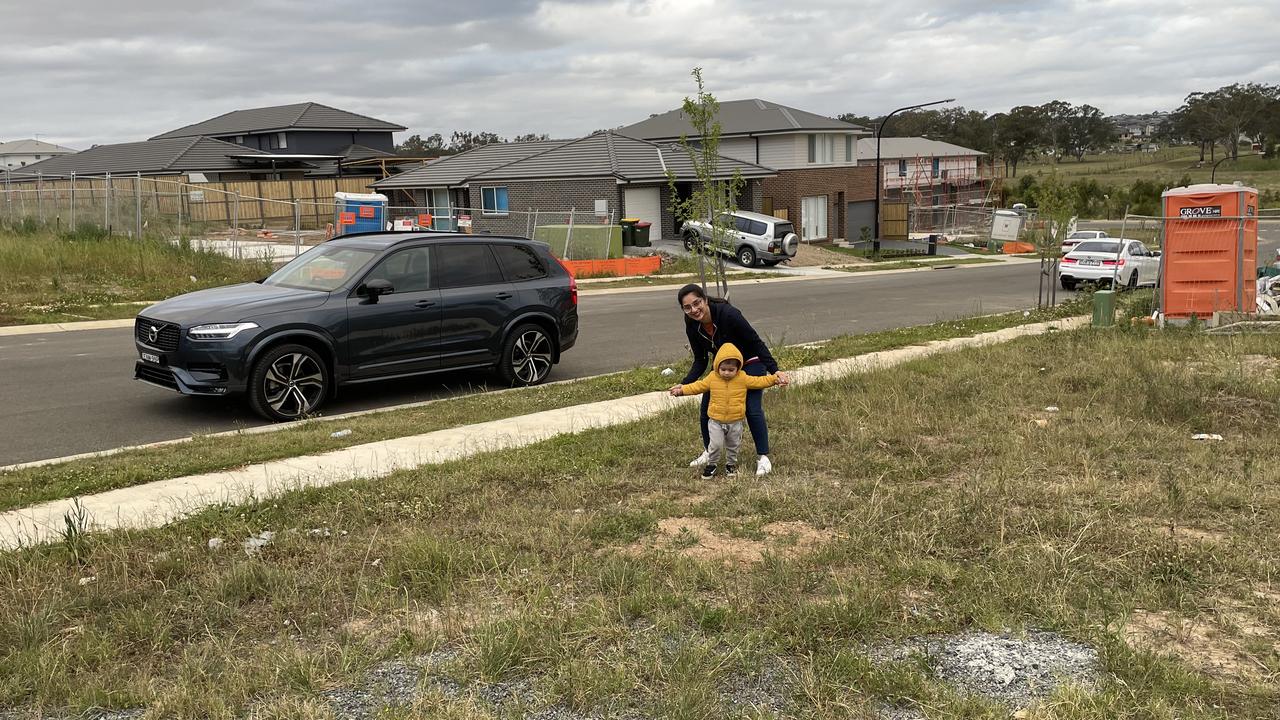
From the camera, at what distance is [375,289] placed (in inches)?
405

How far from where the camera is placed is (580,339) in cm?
1578

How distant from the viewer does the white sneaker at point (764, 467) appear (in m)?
7.06

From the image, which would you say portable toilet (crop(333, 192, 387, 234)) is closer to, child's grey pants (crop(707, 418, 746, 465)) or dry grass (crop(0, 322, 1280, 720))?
dry grass (crop(0, 322, 1280, 720))

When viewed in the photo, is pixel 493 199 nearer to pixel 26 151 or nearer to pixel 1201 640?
pixel 1201 640

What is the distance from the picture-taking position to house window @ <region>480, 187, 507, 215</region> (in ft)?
133

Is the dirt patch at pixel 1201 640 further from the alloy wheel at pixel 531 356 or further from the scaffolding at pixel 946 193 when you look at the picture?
the scaffolding at pixel 946 193

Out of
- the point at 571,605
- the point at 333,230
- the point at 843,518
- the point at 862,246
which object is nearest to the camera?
the point at 571,605

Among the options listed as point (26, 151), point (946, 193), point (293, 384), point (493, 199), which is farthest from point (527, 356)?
point (26, 151)

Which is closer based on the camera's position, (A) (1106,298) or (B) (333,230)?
(A) (1106,298)

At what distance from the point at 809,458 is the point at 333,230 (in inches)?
1201

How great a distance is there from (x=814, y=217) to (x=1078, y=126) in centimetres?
8122

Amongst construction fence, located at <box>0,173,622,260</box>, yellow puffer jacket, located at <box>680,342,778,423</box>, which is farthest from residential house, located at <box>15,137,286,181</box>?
yellow puffer jacket, located at <box>680,342,778,423</box>

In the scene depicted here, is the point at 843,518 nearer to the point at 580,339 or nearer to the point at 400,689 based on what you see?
the point at 400,689

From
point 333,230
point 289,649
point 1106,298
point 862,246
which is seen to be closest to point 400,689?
point 289,649
